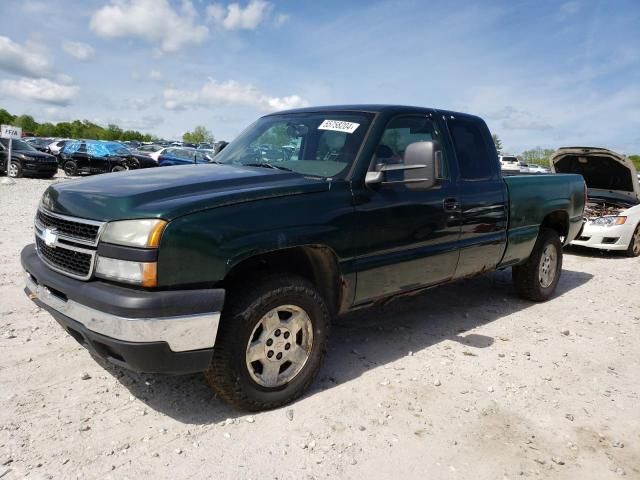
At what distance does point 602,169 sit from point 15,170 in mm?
19137

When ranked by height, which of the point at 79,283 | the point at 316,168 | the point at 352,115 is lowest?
the point at 79,283

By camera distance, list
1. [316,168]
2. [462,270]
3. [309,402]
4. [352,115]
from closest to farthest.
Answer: [309,402] → [316,168] → [352,115] → [462,270]

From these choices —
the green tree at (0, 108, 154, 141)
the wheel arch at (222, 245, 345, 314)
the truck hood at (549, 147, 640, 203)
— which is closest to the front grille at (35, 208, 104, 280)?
the wheel arch at (222, 245, 345, 314)

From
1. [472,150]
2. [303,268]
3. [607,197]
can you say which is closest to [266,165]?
[303,268]

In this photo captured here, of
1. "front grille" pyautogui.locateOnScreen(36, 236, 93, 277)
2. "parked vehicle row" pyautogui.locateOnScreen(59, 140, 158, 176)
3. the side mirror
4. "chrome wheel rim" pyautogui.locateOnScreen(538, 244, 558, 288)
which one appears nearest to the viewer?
"front grille" pyautogui.locateOnScreen(36, 236, 93, 277)

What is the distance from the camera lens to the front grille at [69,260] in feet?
8.93

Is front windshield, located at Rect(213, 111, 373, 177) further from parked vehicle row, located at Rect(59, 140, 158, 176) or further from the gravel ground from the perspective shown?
parked vehicle row, located at Rect(59, 140, 158, 176)

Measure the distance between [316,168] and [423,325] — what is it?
209cm

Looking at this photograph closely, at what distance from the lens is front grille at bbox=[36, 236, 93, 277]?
8.93 ft

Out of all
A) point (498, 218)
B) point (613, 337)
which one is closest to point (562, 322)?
point (613, 337)

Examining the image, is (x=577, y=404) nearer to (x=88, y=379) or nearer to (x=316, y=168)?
(x=316, y=168)

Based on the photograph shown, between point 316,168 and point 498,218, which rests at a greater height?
point 316,168

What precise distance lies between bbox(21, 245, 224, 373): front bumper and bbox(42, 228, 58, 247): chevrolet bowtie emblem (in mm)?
305

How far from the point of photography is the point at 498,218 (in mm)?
4637
